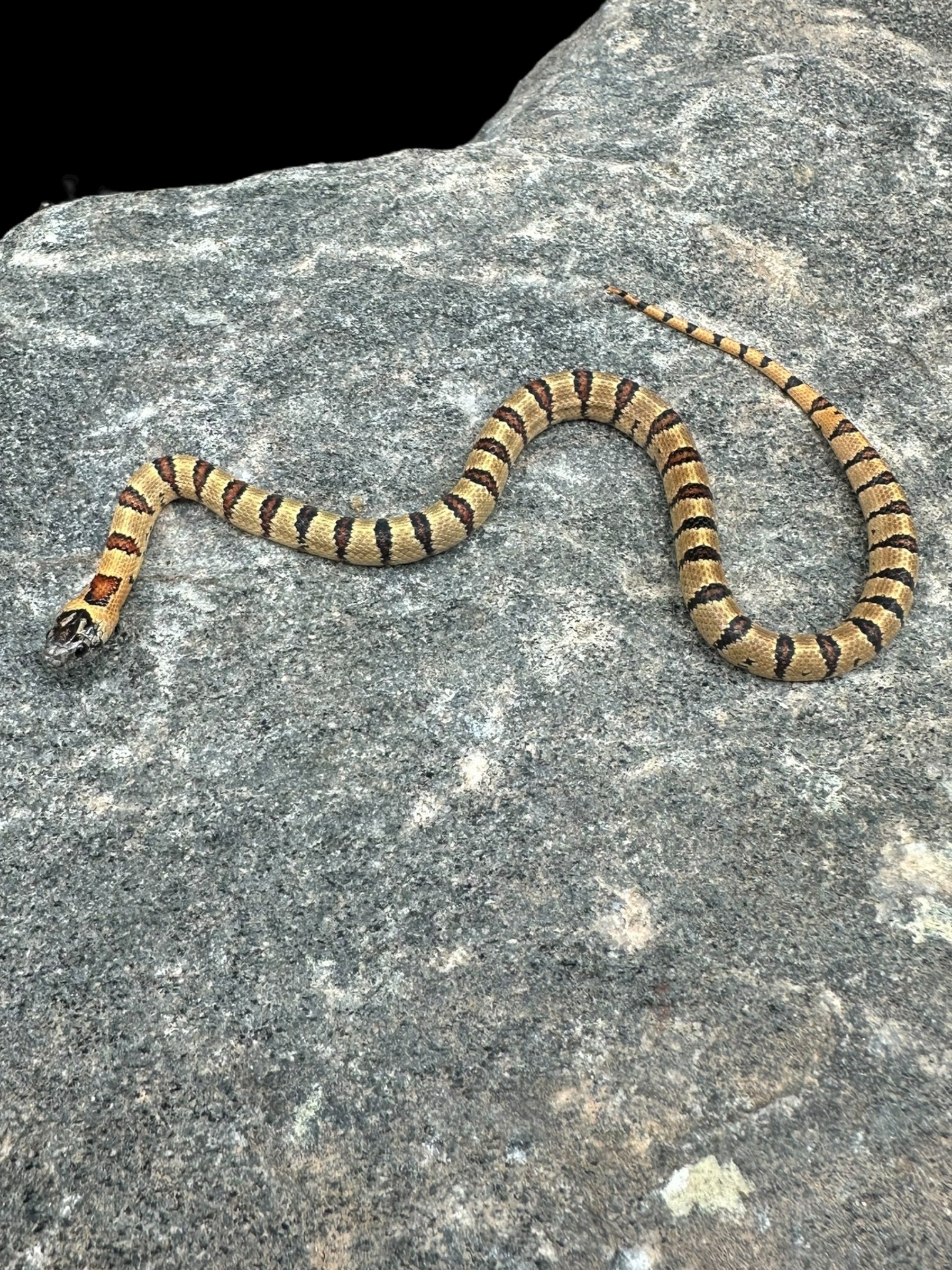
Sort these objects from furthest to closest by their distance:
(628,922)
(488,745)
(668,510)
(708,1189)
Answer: (668,510) → (488,745) → (628,922) → (708,1189)

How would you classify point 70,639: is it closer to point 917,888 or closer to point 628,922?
point 628,922

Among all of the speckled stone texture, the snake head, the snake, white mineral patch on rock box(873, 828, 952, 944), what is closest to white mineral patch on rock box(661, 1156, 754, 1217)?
the speckled stone texture

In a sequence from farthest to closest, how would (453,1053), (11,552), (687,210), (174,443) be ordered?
(687,210), (174,443), (11,552), (453,1053)

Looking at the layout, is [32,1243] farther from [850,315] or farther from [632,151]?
[632,151]

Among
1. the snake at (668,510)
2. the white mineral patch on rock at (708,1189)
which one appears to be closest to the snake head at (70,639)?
the snake at (668,510)

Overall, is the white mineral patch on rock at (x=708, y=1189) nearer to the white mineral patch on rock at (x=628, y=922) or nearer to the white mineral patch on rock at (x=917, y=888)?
the white mineral patch on rock at (x=628, y=922)

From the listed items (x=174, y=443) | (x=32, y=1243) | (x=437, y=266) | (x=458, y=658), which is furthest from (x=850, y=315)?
(x=32, y=1243)

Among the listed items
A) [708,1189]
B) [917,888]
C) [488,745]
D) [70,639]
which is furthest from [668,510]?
[708,1189]
